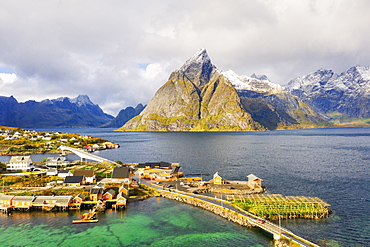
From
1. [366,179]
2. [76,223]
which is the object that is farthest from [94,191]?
[366,179]

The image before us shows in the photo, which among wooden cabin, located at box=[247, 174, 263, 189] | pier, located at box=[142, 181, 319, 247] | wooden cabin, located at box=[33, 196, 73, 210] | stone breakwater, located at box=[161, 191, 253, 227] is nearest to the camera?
pier, located at box=[142, 181, 319, 247]

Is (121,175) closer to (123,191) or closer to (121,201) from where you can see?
(123,191)

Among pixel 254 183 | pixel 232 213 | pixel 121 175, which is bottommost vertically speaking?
pixel 232 213

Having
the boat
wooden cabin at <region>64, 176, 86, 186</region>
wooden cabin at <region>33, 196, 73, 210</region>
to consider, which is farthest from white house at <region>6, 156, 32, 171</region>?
the boat

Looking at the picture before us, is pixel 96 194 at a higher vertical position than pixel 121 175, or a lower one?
lower

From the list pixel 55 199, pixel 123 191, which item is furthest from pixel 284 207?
pixel 55 199

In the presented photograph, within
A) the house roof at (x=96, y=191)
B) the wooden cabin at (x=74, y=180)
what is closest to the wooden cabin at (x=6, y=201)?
the wooden cabin at (x=74, y=180)

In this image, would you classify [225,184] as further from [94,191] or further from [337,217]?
[94,191]

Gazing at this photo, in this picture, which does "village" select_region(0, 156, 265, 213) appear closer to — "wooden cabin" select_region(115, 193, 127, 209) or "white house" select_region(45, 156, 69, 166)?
"wooden cabin" select_region(115, 193, 127, 209)
